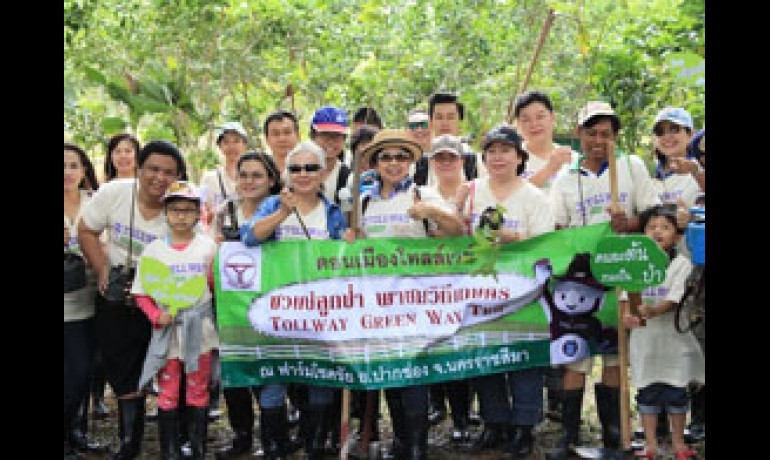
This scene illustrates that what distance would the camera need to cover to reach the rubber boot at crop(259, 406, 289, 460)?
543 centimetres

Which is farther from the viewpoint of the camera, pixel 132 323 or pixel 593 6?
pixel 593 6

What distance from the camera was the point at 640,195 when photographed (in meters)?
5.54

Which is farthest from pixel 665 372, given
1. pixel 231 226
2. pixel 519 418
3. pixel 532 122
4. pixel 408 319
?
pixel 231 226

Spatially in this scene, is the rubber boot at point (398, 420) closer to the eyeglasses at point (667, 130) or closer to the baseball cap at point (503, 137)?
the baseball cap at point (503, 137)

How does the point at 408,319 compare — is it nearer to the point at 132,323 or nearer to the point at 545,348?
the point at 545,348

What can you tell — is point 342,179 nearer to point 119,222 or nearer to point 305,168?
point 305,168

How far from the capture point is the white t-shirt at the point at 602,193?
18.1 feet

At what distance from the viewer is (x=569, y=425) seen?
5.60 meters

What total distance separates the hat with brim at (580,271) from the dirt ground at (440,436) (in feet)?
4.06

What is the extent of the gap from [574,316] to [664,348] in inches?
23.2

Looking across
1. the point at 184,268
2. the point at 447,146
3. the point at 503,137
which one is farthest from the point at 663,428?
the point at 184,268

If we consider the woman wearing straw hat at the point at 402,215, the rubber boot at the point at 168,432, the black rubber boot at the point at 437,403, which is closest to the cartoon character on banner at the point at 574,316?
the woman wearing straw hat at the point at 402,215

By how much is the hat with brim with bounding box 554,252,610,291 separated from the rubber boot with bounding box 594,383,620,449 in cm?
74

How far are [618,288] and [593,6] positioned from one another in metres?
6.55
